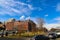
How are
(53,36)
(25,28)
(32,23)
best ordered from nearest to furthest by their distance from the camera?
(53,36)
(25,28)
(32,23)

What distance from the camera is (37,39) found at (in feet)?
104

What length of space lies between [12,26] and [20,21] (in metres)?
6.98

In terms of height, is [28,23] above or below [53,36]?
above

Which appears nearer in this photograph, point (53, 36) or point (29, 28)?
point (53, 36)

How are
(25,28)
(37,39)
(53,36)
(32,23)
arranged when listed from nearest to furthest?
(37,39) < (53,36) < (25,28) < (32,23)

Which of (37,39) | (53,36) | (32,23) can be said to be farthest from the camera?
(32,23)

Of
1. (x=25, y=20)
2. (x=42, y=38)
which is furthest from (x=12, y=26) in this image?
(x=42, y=38)

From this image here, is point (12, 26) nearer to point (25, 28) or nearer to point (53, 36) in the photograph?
point (25, 28)

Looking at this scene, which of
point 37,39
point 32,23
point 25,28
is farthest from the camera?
point 32,23

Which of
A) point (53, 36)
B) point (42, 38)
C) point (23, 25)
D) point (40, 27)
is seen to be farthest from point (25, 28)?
point (42, 38)

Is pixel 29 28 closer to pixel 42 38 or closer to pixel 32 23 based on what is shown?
pixel 32 23

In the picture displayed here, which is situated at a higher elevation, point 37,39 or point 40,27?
point 40,27

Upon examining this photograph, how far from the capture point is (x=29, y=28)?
383 feet

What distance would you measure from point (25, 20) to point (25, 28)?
26.3 feet
